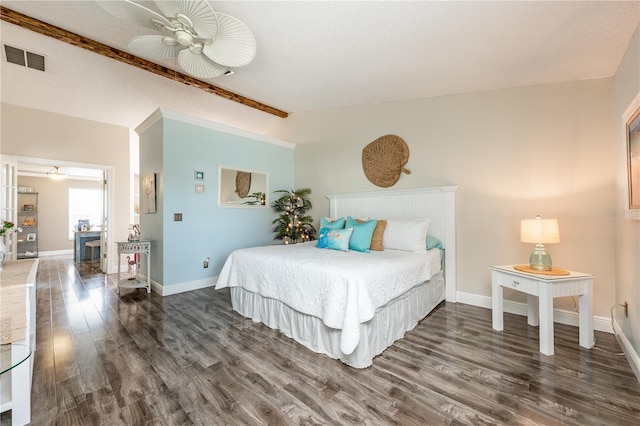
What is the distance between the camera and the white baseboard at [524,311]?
2.47m

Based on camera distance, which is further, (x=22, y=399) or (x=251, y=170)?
(x=251, y=170)

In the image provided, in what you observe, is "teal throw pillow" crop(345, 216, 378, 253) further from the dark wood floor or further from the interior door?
the interior door

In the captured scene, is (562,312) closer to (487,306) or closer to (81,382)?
(487,306)

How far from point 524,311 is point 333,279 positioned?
7.64 feet

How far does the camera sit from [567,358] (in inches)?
78.9

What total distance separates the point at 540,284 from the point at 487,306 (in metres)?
1.09

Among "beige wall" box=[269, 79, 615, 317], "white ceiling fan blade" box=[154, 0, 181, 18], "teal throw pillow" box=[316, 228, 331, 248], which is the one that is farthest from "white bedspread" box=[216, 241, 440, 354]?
"white ceiling fan blade" box=[154, 0, 181, 18]

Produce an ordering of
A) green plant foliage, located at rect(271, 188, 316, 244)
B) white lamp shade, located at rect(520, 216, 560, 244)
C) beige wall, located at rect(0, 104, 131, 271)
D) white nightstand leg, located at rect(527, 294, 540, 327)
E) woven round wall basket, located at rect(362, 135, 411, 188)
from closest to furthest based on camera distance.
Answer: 1. white lamp shade, located at rect(520, 216, 560, 244)
2. white nightstand leg, located at rect(527, 294, 540, 327)
3. woven round wall basket, located at rect(362, 135, 411, 188)
4. beige wall, located at rect(0, 104, 131, 271)
5. green plant foliage, located at rect(271, 188, 316, 244)

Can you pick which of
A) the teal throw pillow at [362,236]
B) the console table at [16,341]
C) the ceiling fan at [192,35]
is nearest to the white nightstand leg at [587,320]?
the teal throw pillow at [362,236]

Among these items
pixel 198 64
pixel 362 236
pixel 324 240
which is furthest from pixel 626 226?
pixel 198 64

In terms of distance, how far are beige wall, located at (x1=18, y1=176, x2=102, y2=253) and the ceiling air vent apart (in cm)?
541

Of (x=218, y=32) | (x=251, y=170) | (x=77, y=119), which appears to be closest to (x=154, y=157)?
(x=251, y=170)

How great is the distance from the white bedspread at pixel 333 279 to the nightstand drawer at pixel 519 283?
650 mm

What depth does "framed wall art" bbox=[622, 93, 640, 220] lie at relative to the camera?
1.78 metres
